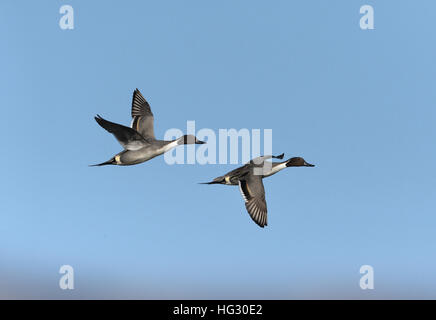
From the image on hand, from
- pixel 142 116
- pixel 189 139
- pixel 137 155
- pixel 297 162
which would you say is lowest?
pixel 297 162

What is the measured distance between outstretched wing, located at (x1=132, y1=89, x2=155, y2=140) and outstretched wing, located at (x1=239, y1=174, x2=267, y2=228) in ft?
7.08

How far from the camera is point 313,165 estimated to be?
11.1 metres

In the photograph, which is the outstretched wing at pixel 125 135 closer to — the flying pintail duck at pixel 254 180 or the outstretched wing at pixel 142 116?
the outstretched wing at pixel 142 116

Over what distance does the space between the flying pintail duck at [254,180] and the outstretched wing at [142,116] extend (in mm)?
1700

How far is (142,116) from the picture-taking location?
11.5m

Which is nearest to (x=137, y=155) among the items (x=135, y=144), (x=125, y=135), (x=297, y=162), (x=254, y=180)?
(x=135, y=144)

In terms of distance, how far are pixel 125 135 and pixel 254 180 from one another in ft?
8.07

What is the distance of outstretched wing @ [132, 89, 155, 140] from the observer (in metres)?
11.1

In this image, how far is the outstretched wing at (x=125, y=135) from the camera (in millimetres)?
9617

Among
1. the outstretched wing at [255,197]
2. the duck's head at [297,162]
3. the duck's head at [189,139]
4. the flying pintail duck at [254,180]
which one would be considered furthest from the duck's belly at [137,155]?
the duck's head at [297,162]

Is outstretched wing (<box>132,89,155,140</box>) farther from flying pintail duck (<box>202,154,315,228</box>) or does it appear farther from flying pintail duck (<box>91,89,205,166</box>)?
flying pintail duck (<box>202,154,315,228</box>)

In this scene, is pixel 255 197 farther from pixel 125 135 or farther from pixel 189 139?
pixel 125 135
